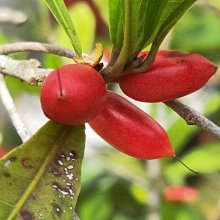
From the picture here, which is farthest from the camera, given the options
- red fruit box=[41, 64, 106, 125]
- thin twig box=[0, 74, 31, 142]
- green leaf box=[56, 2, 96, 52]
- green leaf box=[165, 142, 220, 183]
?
green leaf box=[165, 142, 220, 183]

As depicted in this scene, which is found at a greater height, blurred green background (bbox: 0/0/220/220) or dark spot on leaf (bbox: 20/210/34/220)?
dark spot on leaf (bbox: 20/210/34/220)

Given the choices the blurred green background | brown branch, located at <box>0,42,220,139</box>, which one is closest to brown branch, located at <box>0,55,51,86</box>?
brown branch, located at <box>0,42,220,139</box>

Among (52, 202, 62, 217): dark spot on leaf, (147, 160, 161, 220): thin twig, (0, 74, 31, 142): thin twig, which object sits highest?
(0, 74, 31, 142): thin twig

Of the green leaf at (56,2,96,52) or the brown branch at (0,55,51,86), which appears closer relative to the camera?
the brown branch at (0,55,51,86)

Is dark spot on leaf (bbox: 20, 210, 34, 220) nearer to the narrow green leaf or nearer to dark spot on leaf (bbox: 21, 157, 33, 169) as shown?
dark spot on leaf (bbox: 21, 157, 33, 169)

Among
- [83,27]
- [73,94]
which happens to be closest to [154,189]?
[83,27]

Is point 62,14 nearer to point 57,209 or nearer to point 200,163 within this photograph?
point 57,209

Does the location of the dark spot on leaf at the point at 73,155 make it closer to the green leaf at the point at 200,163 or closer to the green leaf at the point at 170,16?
the green leaf at the point at 170,16

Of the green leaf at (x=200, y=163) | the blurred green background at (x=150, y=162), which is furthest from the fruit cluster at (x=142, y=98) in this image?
the green leaf at (x=200, y=163)
